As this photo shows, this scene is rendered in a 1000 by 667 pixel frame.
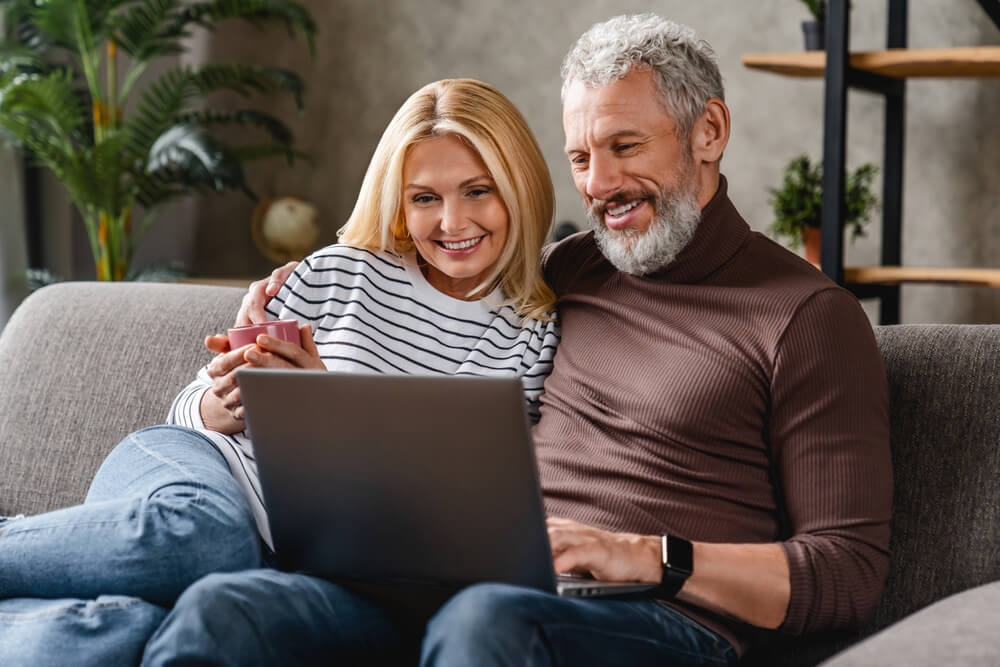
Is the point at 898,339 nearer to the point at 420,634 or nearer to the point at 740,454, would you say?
the point at 740,454

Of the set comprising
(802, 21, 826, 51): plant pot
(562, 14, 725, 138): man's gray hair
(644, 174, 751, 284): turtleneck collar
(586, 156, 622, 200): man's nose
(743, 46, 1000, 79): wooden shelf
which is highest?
A: (802, 21, 826, 51): plant pot

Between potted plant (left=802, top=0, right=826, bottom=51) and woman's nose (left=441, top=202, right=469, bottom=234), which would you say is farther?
potted plant (left=802, top=0, right=826, bottom=51)

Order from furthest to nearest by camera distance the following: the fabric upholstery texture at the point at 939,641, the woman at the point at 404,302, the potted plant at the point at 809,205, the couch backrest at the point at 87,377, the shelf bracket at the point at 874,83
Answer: the potted plant at the point at 809,205 → the shelf bracket at the point at 874,83 → the couch backrest at the point at 87,377 → the woman at the point at 404,302 → the fabric upholstery texture at the point at 939,641

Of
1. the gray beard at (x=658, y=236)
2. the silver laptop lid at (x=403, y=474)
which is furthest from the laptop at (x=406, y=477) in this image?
the gray beard at (x=658, y=236)

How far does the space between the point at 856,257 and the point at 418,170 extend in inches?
77.8

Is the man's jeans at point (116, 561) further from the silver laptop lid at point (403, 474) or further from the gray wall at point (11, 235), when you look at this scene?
the gray wall at point (11, 235)

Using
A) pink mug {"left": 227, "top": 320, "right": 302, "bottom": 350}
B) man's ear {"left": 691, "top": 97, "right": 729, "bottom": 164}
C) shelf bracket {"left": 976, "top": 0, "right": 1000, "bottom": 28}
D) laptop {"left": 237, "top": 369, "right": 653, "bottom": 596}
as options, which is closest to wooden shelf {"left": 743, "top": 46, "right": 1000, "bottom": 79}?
shelf bracket {"left": 976, "top": 0, "right": 1000, "bottom": 28}

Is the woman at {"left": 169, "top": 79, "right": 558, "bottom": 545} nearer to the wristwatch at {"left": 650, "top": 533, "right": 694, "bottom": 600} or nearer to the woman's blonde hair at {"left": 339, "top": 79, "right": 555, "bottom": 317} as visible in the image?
the woman's blonde hair at {"left": 339, "top": 79, "right": 555, "bottom": 317}

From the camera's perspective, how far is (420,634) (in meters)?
1.22

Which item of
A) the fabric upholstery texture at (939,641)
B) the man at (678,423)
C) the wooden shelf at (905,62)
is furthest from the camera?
the wooden shelf at (905,62)

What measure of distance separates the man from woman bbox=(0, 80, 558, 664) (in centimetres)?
9

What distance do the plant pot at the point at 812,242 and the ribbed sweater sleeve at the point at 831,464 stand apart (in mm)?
1640

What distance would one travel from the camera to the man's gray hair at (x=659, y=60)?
1427mm

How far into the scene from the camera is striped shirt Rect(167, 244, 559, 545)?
4.99 feet
